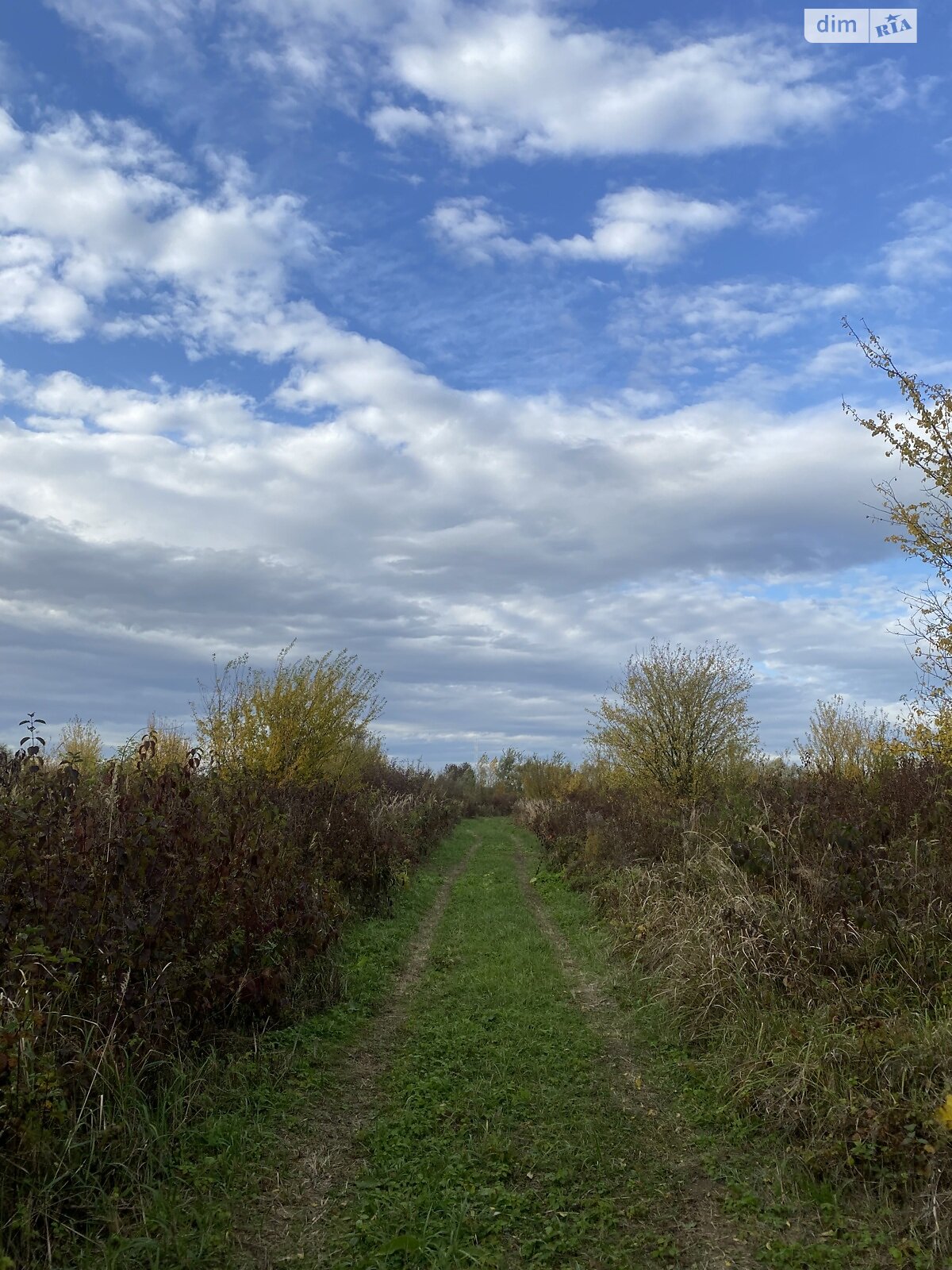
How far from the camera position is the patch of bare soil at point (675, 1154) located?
4.05m

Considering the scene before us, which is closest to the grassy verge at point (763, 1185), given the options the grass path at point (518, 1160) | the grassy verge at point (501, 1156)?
the grass path at point (518, 1160)

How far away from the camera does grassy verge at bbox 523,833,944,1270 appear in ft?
13.0

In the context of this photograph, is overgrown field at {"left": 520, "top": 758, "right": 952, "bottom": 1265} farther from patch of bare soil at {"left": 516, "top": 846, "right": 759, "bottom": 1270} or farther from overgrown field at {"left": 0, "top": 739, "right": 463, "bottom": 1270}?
overgrown field at {"left": 0, "top": 739, "right": 463, "bottom": 1270}

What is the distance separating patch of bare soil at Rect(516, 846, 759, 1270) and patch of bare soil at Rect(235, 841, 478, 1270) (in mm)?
1806

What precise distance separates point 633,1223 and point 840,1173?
126 cm

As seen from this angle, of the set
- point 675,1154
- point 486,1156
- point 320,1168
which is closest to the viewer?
point 320,1168

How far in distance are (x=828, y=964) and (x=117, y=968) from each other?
5233 millimetres

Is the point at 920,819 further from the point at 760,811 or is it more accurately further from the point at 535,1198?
the point at 535,1198

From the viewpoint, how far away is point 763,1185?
4.61 metres

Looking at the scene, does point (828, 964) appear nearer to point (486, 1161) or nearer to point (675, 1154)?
point (675, 1154)

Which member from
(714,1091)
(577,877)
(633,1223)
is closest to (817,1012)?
(714,1091)

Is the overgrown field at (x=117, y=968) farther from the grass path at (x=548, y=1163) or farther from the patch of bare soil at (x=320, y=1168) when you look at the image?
the grass path at (x=548, y=1163)

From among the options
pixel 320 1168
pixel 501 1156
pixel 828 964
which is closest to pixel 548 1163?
pixel 501 1156

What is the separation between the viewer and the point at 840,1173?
4555 millimetres
